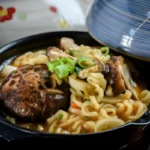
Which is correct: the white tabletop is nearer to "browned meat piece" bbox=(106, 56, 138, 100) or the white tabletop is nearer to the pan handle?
"browned meat piece" bbox=(106, 56, 138, 100)

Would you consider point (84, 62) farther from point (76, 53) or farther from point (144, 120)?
point (144, 120)

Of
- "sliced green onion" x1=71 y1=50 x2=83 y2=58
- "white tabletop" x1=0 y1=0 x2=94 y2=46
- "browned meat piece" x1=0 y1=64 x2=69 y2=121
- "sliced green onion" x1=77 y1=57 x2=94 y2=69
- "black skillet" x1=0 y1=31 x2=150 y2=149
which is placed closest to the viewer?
"black skillet" x1=0 y1=31 x2=150 y2=149

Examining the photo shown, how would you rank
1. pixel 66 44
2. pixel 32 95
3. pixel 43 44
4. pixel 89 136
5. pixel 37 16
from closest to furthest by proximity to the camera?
pixel 89 136, pixel 32 95, pixel 66 44, pixel 43 44, pixel 37 16

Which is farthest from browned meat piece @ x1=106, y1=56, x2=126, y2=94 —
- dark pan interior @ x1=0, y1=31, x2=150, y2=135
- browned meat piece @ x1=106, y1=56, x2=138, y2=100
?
dark pan interior @ x1=0, y1=31, x2=150, y2=135

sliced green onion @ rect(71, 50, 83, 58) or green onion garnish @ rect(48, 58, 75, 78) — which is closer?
green onion garnish @ rect(48, 58, 75, 78)

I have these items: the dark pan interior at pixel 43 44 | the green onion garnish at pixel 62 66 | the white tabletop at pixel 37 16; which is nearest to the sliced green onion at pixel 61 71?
the green onion garnish at pixel 62 66

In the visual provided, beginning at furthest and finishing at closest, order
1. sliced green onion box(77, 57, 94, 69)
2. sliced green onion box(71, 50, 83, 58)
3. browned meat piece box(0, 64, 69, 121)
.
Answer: sliced green onion box(71, 50, 83, 58), sliced green onion box(77, 57, 94, 69), browned meat piece box(0, 64, 69, 121)

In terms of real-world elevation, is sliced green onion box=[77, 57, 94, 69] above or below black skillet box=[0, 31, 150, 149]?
above

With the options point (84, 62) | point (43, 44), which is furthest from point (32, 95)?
point (43, 44)
